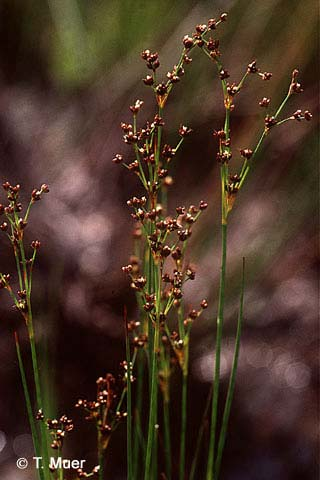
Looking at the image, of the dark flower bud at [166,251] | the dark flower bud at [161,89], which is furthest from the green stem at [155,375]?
the dark flower bud at [161,89]

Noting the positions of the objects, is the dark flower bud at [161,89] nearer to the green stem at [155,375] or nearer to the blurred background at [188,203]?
the green stem at [155,375]

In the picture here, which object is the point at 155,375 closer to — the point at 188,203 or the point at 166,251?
the point at 166,251

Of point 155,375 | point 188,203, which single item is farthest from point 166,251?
point 188,203

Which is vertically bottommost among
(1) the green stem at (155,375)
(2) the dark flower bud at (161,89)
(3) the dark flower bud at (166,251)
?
(1) the green stem at (155,375)

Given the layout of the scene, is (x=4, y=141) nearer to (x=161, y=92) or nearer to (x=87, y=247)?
(x=87, y=247)

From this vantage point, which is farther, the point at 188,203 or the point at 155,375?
the point at 188,203

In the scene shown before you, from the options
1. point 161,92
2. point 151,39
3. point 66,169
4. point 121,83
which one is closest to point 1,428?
point 66,169

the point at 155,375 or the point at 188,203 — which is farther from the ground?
the point at 188,203

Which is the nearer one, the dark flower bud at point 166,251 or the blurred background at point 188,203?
the dark flower bud at point 166,251

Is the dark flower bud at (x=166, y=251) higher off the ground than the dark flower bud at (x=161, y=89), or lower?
lower
